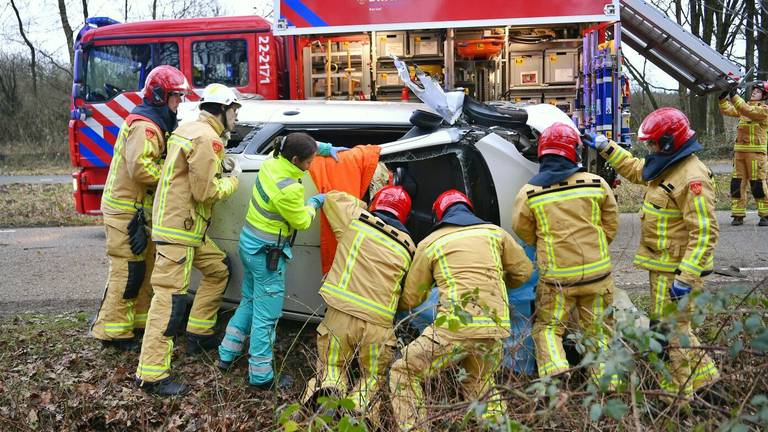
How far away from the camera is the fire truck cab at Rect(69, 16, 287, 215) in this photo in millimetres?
8117

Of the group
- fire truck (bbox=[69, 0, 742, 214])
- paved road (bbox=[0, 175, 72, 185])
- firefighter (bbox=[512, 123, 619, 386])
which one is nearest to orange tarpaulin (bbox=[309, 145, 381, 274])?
firefighter (bbox=[512, 123, 619, 386])

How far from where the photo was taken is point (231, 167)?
4.43 meters

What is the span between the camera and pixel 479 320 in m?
3.47

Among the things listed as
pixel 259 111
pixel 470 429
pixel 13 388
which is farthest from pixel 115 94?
pixel 470 429

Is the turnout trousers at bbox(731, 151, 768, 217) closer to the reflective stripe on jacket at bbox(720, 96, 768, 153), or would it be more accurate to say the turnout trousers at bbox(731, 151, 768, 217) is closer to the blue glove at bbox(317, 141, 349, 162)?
the reflective stripe on jacket at bbox(720, 96, 768, 153)

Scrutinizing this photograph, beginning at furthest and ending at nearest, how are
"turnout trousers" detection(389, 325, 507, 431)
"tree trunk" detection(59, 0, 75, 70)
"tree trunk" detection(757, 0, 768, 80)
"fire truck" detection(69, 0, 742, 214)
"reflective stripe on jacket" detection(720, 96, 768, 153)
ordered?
"tree trunk" detection(59, 0, 75, 70) < "tree trunk" detection(757, 0, 768, 80) < "reflective stripe on jacket" detection(720, 96, 768, 153) < "fire truck" detection(69, 0, 742, 214) < "turnout trousers" detection(389, 325, 507, 431)

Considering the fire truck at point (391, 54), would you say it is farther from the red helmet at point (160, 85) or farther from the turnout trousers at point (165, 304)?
the turnout trousers at point (165, 304)

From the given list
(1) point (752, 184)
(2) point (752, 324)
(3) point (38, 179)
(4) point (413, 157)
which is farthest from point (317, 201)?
(3) point (38, 179)

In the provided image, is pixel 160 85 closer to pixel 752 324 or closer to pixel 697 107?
pixel 752 324

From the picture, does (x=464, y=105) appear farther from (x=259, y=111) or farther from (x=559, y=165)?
(x=259, y=111)

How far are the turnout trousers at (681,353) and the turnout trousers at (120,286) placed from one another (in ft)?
10.2

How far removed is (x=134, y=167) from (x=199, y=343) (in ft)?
3.91

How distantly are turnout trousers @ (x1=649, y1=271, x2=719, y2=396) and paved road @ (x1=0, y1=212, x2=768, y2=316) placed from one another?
0.82 metres

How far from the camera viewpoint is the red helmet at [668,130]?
153 inches
